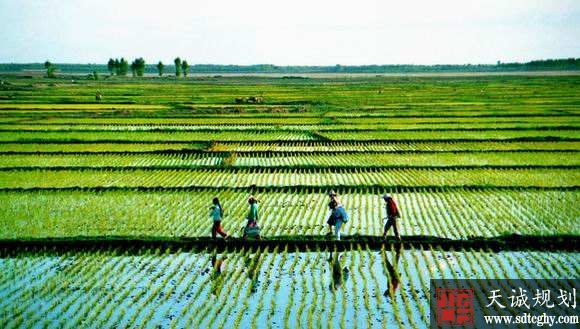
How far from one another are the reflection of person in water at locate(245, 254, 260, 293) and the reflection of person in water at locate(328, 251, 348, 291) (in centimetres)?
93

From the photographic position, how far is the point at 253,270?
7.43m

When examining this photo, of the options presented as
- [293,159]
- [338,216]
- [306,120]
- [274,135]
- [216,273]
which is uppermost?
[338,216]

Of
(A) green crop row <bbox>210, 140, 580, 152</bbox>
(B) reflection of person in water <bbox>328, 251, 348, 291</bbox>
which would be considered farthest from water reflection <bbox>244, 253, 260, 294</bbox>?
(A) green crop row <bbox>210, 140, 580, 152</bbox>

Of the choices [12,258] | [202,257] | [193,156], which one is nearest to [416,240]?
[202,257]

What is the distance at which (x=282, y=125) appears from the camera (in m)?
23.5

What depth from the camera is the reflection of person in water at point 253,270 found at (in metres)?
6.84

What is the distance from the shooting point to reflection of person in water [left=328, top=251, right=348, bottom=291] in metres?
6.83

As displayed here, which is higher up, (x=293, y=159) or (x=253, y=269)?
(x=293, y=159)

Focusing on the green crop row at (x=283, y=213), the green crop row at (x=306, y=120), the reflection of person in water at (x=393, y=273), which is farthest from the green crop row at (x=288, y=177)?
the green crop row at (x=306, y=120)

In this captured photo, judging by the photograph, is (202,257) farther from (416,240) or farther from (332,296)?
(416,240)

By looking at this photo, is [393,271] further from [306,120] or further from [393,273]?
[306,120]

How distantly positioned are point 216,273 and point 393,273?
2.28 m

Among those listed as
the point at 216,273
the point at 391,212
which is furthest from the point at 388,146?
the point at 216,273

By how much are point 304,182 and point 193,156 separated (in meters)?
4.79
